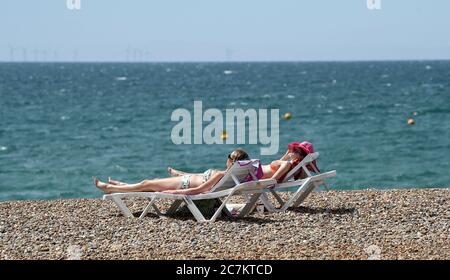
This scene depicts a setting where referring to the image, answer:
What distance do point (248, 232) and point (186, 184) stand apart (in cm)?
108

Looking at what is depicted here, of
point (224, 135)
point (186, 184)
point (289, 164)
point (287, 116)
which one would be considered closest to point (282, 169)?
point (289, 164)

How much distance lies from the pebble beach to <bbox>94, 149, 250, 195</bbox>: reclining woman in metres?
0.29

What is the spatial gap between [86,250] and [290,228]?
1.94 meters

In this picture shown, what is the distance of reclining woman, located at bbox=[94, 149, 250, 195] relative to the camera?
347 inches

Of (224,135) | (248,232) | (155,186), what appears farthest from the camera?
(224,135)

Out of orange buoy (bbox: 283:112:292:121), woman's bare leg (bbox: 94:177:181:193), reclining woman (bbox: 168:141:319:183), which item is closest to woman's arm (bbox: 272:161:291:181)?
reclining woman (bbox: 168:141:319:183)

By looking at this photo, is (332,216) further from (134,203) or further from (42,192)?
(42,192)

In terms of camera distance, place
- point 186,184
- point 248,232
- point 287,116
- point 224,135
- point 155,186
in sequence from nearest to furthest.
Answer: point 248,232 → point 186,184 → point 155,186 → point 224,135 → point 287,116

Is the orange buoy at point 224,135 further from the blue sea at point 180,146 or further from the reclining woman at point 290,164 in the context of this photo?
the reclining woman at point 290,164

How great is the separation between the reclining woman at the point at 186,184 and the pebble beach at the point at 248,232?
0.29m

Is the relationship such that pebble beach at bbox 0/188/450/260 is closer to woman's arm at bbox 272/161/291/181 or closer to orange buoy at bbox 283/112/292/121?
woman's arm at bbox 272/161/291/181

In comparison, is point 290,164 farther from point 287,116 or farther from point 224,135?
point 287,116

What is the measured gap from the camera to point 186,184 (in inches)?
352

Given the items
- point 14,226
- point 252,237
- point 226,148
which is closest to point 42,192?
point 226,148
